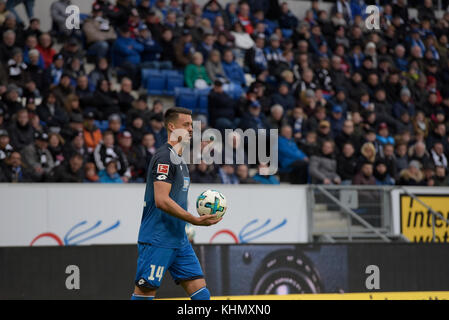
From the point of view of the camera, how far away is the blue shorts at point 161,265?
621cm

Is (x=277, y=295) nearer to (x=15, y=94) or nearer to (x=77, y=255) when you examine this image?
(x=77, y=255)

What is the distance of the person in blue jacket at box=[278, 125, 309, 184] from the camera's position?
44.7 ft

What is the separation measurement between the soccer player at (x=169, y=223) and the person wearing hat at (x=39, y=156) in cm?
609

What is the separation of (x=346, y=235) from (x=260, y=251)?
212 cm

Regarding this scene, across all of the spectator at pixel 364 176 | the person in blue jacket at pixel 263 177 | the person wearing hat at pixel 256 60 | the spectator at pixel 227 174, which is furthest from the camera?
the person wearing hat at pixel 256 60

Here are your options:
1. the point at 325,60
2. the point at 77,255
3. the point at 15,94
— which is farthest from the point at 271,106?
the point at 77,255

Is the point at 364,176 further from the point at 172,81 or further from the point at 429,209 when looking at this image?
the point at 172,81

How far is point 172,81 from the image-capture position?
15.4 meters

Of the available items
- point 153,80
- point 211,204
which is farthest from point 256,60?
point 211,204

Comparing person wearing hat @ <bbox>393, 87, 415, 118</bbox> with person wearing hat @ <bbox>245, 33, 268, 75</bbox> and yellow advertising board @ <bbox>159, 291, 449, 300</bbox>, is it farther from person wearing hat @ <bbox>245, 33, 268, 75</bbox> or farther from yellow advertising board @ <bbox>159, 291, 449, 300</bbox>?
yellow advertising board @ <bbox>159, 291, 449, 300</bbox>

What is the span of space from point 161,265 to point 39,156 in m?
6.68

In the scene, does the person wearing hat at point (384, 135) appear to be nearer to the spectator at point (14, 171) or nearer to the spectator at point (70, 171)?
the spectator at point (70, 171)

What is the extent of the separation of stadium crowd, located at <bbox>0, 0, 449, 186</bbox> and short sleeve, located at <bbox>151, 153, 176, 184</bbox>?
5964mm

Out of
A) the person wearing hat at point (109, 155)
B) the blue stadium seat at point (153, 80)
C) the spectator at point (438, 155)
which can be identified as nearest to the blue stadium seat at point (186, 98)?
the blue stadium seat at point (153, 80)
